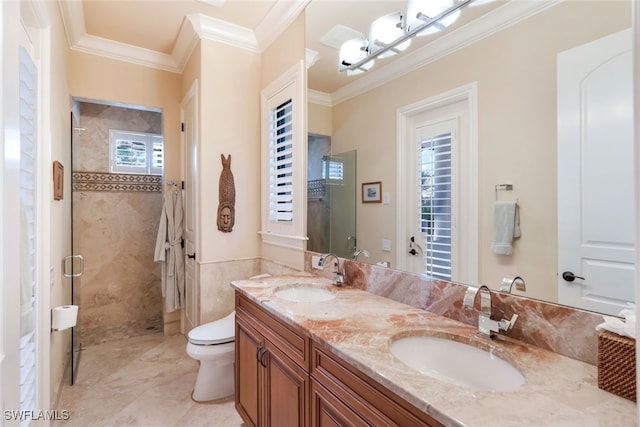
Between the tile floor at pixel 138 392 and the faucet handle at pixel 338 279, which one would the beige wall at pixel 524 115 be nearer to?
the faucet handle at pixel 338 279

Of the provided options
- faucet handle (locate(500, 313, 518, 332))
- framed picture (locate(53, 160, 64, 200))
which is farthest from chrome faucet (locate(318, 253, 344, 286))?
framed picture (locate(53, 160, 64, 200))

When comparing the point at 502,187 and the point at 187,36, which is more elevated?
the point at 187,36

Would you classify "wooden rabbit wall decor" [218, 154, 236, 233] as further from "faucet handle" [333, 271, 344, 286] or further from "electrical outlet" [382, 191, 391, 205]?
"electrical outlet" [382, 191, 391, 205]

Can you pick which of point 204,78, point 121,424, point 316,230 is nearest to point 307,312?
point 316,230

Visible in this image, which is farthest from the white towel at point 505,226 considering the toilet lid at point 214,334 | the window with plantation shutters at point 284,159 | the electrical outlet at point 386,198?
the toilet lid at point 214,334

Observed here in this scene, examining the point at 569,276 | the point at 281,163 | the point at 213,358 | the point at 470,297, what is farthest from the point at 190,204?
the point at 569,276

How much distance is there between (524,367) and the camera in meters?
0.87

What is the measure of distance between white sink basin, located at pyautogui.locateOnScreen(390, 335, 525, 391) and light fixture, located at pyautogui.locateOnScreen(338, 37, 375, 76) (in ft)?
4.68

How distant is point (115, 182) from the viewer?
3.39 metres

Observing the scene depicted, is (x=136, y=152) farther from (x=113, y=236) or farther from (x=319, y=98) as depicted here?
(x=319, y=98)

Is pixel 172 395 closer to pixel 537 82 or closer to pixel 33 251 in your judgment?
pixel 33 251

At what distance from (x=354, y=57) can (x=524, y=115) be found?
3.52 feet

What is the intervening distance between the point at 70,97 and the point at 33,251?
6.11 ft

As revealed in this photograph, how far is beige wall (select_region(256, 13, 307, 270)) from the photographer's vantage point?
7.53 ft
